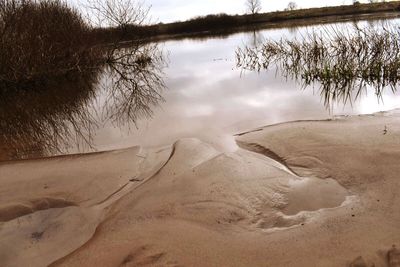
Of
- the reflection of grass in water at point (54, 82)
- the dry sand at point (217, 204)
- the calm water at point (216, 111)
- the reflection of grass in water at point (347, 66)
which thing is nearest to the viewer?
the dry sand at point (217, 204)

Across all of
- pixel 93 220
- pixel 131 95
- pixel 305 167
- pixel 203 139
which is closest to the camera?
pixel 93 220

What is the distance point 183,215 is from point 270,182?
3.19 feet

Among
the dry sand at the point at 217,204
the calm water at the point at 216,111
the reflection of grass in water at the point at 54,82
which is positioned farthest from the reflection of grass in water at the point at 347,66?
the reflection of grass in water at the point at 54,82

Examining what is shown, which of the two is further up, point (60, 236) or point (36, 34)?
point (36, 34)

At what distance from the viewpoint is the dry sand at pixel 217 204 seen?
9.21ft

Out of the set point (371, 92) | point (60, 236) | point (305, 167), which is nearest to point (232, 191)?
point (305, 167)

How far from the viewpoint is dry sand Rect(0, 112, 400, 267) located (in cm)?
281

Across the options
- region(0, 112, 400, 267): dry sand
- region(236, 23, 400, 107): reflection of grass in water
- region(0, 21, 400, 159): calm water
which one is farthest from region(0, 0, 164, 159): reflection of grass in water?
region(236, 23, 400, 107): reflection of grass in water

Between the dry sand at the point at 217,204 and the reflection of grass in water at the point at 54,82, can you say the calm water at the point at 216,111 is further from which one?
the dry sand at the point at 217,204

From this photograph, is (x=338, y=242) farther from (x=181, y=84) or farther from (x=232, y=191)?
(x=181, y=84)

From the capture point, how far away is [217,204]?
11.5ft

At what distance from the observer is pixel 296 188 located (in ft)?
12.0

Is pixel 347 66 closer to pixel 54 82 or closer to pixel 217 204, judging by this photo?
pixel 217 204

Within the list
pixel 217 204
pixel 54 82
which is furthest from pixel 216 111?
pixel 54 82
